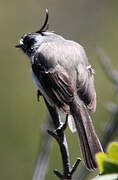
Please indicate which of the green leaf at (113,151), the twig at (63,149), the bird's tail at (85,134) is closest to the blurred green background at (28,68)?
the bird's tail at (85,134)

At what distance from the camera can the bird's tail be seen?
2546 mm

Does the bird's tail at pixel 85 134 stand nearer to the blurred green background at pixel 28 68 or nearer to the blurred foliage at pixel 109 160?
the blurred foliage at pixel 109 160

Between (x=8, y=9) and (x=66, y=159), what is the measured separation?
4696 mm

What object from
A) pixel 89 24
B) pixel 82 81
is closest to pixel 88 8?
pixel 89 24

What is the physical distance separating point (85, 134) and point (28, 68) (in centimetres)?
311

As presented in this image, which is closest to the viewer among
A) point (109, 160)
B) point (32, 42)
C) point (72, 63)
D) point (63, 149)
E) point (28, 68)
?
point (109, 160)

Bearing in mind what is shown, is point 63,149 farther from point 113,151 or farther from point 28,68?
point 28,68

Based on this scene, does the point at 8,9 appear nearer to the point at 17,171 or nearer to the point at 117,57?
the point at 117,57

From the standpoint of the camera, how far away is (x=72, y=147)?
516 centimetres

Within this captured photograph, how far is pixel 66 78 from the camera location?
3.40m

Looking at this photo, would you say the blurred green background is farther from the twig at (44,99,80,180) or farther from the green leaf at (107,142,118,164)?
the green leaf at (107,142,118,164)

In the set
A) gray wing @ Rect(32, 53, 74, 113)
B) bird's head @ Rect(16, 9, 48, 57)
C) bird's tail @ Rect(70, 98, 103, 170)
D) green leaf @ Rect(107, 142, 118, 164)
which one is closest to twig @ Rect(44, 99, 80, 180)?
bird's tail @ Rect(70, 98, 103, 170)

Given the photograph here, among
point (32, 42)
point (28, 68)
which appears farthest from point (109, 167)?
point (28, 68)

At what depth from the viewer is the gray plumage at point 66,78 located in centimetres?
304
